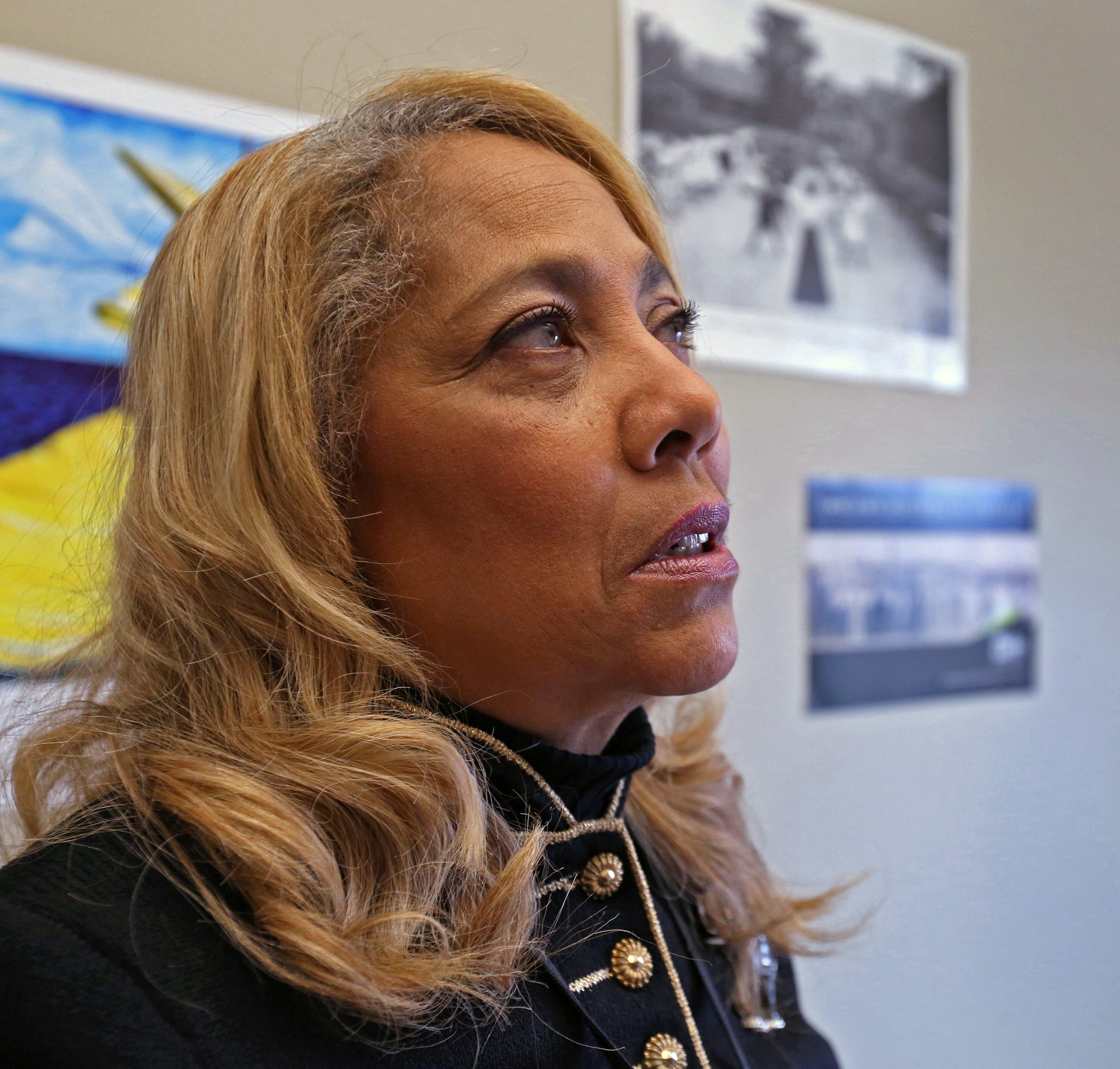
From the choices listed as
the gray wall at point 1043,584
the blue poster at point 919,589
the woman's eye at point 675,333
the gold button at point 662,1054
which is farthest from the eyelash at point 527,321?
the blue poster at point 919,589

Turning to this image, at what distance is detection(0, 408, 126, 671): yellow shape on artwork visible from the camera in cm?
97

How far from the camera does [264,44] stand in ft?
3.63

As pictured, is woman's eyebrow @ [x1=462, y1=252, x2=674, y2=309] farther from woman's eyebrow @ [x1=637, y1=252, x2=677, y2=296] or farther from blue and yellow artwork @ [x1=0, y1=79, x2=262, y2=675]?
blue and yellow artwork @ [x1=0, y1=79, x2=262, y2=675]

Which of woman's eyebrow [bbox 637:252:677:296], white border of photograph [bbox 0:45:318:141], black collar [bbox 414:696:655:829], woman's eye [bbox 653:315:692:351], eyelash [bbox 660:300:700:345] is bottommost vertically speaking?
black collar [bbox 414:696:655:829]

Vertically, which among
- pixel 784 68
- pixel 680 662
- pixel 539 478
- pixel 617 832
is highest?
pixel 784 68

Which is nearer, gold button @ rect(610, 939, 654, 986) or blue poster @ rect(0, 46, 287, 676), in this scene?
gold button @ rect(610, 939, 654, 986)

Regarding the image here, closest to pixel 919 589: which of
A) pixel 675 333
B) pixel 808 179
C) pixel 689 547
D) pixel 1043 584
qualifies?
pixel 1043 584

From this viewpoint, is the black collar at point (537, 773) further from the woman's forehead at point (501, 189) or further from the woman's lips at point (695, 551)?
the woman's forehead at point (501, 189)

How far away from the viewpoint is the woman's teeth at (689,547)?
0.68m

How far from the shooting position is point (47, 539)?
1000 millimetres

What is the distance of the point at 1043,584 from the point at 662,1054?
1342 mm

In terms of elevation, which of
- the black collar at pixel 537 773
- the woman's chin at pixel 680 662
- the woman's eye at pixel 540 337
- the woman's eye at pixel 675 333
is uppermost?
the woman's eye at pixel 675 333

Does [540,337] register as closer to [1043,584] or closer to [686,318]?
[686,318]

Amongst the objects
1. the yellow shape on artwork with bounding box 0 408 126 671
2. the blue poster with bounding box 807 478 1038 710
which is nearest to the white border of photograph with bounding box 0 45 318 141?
the yellow shape on artwork with bounding box 0 408 126 671
